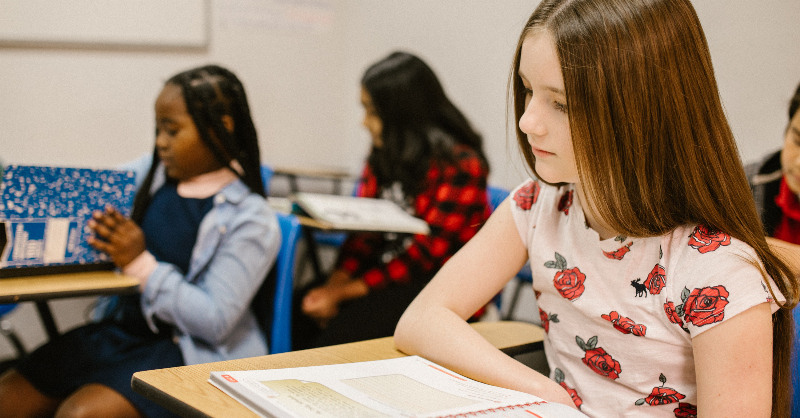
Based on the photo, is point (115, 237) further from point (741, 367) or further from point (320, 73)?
point (320, 73)

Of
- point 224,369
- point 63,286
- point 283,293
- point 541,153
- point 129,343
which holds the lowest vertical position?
point 129,343

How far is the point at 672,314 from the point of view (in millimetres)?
822

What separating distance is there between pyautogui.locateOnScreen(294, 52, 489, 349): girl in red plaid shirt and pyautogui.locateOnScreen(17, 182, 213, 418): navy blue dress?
2.02 feet

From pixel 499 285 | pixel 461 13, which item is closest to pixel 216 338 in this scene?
pixel 499 285

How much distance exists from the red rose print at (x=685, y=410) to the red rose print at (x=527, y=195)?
38 cm

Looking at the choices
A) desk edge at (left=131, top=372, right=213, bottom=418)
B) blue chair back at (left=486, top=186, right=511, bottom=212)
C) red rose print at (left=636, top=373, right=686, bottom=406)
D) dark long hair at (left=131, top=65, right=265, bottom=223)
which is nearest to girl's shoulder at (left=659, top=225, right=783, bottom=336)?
red rose print at (left=636, top=373, right=686, bottom=406)

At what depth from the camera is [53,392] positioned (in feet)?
4.65

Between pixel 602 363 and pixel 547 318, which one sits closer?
pixel 602 363

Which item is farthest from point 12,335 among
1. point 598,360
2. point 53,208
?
point 598,360

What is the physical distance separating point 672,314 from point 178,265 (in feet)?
3.91

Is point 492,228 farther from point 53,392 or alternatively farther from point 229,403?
point 53,392

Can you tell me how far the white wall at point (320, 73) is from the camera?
7.11 feet

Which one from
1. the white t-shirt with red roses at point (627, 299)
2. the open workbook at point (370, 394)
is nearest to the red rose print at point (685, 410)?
the white t-shirt with red roses at point (627, 299)

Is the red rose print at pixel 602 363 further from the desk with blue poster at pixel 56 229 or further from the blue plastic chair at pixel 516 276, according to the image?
the desk with blue poster at pixel 56 229
